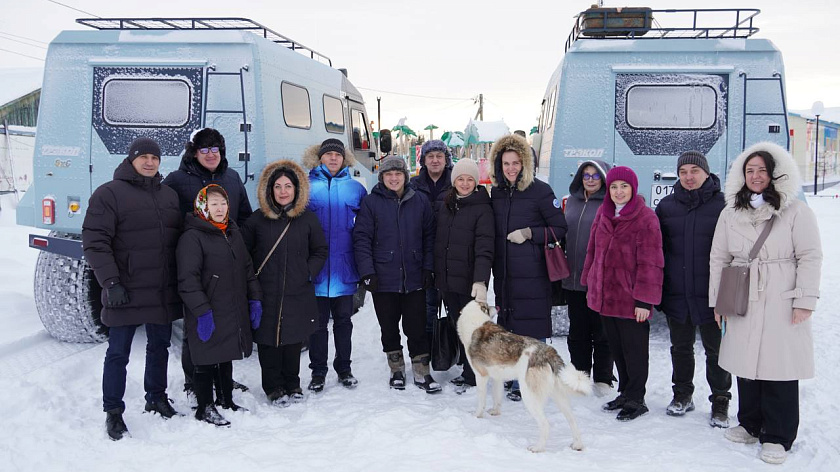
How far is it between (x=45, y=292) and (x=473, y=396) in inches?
152

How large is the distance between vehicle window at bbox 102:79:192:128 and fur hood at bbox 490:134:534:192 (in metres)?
2.92

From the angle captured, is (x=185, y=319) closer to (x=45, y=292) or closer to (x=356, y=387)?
(x=356, y=387)

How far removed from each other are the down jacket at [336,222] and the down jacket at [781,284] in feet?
8.93

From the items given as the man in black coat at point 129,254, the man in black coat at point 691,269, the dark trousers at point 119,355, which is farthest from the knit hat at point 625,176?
the dark trousers at point 119,355

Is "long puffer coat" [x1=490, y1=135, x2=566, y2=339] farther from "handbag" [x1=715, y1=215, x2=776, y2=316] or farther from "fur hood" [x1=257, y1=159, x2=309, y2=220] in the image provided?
"fur hood" [x1=257, y1=159, x2=309, y2=220]

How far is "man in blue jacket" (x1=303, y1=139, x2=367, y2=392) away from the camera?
452 centimetres

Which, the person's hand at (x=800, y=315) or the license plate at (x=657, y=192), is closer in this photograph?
the person's hand at (x=800, y=315)

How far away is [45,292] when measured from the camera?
16.8 ft

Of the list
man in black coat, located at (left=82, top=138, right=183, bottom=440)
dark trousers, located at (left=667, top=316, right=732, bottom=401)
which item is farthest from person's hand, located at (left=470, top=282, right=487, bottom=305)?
man in black coat, located at (left=82, top=138, right=183, bottom=440)

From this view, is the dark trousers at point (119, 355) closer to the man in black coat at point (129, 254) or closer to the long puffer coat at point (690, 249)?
the man in black coat at point (129, 254)

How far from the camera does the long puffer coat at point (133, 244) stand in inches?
135

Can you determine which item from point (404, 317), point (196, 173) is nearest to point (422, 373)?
point (404, 317)

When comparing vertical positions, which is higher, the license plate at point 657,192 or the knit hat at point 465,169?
the knit hat at point 465,169

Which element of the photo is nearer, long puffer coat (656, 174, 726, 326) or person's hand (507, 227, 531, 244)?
long puffer coat (656, 174, 726, 326)
